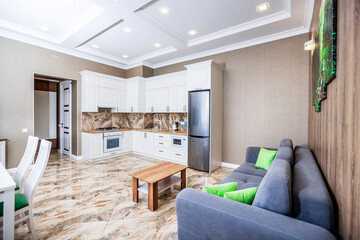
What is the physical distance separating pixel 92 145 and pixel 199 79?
336 cm

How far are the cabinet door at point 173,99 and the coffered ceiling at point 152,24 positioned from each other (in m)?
1.05

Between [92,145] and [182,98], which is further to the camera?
[182,98]

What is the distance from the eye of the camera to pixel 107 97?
5.10 m

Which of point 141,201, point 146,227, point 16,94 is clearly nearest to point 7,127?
point 16,94

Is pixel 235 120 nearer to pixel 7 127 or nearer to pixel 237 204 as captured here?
pixel 237 204

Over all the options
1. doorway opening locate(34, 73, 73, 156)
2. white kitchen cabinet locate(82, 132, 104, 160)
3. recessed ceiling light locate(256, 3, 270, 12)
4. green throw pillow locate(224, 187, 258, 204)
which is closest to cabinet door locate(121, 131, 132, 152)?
white kitchen cabinet locate(82, 132, 104, 160)

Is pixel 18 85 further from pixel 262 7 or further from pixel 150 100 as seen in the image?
pixel 262 7

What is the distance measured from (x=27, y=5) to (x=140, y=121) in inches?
146

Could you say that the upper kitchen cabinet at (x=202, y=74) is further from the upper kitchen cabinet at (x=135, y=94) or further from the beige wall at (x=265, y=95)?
the upper kitchen cabinet at (x=135, y=94)

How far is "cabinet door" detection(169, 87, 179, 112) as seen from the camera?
184 inches

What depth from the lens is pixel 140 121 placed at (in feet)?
18.6

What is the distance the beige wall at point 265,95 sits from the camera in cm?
332

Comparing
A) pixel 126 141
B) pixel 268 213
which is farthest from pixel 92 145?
pixel 268 213

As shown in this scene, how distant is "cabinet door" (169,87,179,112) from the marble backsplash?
0.41 metres
